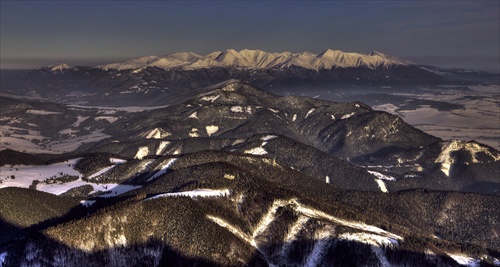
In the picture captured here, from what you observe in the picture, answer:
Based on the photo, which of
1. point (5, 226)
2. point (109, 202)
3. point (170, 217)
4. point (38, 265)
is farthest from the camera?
point (109, 202)

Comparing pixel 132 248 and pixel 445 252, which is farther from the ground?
pixel 132 248

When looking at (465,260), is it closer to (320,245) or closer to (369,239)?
(369,239)

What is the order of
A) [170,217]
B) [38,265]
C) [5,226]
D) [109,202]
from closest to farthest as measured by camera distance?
[38,265] < [170,217] < [5,226] < [109,202]

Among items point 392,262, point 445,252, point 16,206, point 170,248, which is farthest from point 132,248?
point 445,252

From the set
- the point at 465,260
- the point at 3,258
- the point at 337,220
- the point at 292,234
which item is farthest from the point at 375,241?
the point at 3,258

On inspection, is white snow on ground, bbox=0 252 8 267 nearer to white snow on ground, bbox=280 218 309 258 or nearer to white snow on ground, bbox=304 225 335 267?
white snow on ground, bbox=280 218 309 258

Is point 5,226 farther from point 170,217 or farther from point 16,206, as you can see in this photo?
point 170,217

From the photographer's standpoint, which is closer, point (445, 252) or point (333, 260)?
point (333, 260)

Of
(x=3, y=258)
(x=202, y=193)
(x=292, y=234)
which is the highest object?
(x=202, y=193)

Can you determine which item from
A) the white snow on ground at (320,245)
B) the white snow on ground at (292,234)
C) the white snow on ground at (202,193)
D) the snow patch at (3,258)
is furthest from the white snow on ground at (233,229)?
the snow patch at (3,258)

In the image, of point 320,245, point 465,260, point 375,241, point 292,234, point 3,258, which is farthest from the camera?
point 465,260
